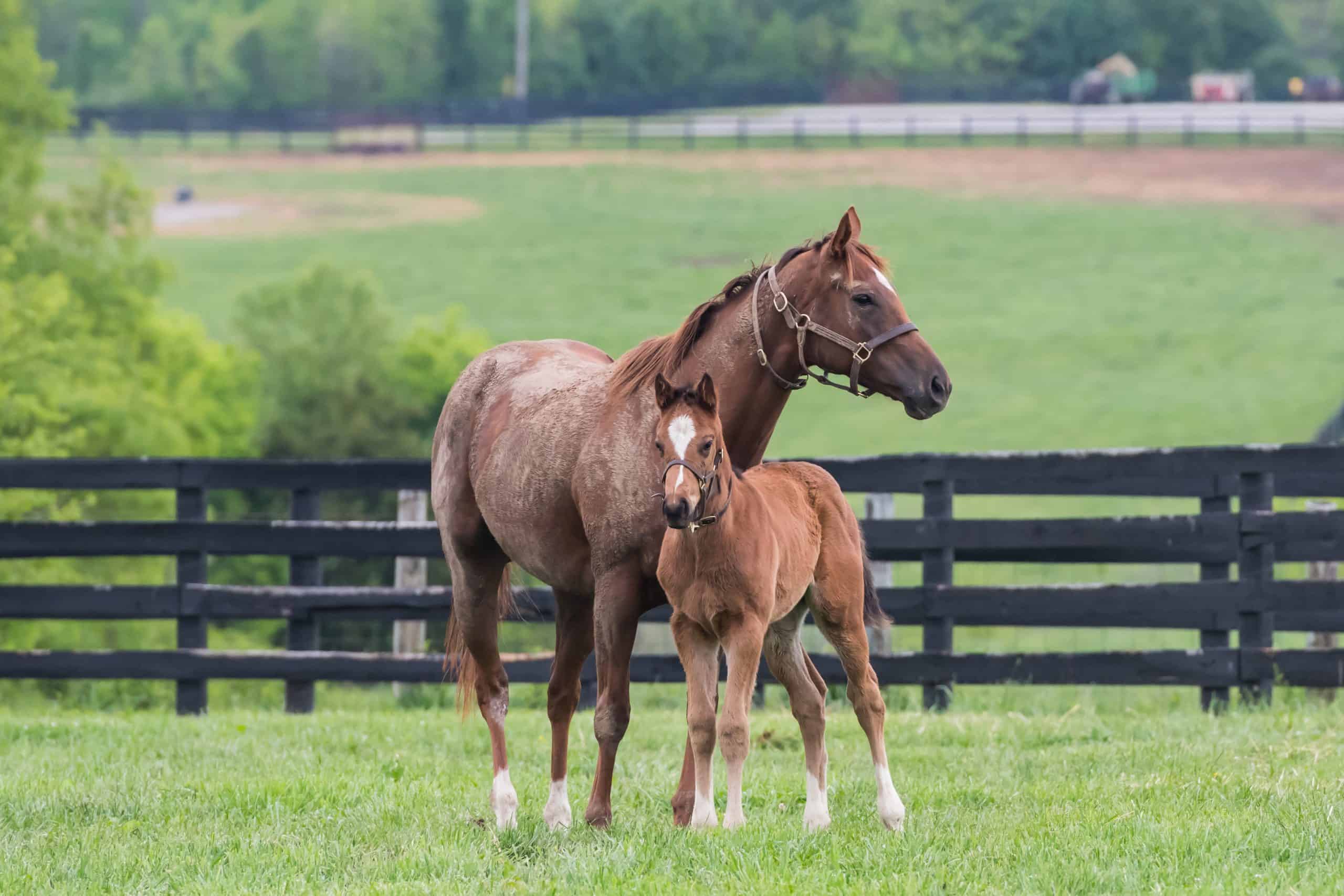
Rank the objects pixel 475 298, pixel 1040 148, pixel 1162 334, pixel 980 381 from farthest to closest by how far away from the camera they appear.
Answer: pixel 1040 148 → pixel 475 298 → pixel 1162 334 → pixel 980 381

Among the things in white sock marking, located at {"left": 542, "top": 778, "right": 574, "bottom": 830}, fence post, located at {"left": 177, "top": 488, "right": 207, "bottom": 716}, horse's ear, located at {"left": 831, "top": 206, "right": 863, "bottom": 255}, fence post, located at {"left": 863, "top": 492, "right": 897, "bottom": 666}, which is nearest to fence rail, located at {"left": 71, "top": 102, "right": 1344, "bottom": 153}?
fence post, located at {"left": 863, "top": 492, "right": 897, "bottom": 666}

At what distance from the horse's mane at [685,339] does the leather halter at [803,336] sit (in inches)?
2.3

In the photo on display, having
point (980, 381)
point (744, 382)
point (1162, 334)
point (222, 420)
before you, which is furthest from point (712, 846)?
point (1162, 334)

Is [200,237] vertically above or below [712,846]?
above

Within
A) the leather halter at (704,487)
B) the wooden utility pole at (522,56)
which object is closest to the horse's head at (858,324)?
the leather halter at (704,487)

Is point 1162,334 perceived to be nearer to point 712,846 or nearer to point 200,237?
point 200,237

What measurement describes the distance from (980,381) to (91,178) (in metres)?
33.0

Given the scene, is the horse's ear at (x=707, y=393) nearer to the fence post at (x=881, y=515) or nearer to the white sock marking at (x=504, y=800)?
the white sock marking at (x=504, y=800)

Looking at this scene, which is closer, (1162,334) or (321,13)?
(1162,334)

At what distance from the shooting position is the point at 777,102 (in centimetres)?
7644

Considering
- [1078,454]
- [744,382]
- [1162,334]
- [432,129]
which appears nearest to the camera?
[744,382]

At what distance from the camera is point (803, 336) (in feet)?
18.1

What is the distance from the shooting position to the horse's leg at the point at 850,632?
566 centimetres

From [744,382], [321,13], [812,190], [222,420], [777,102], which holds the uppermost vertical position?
[321,13]
